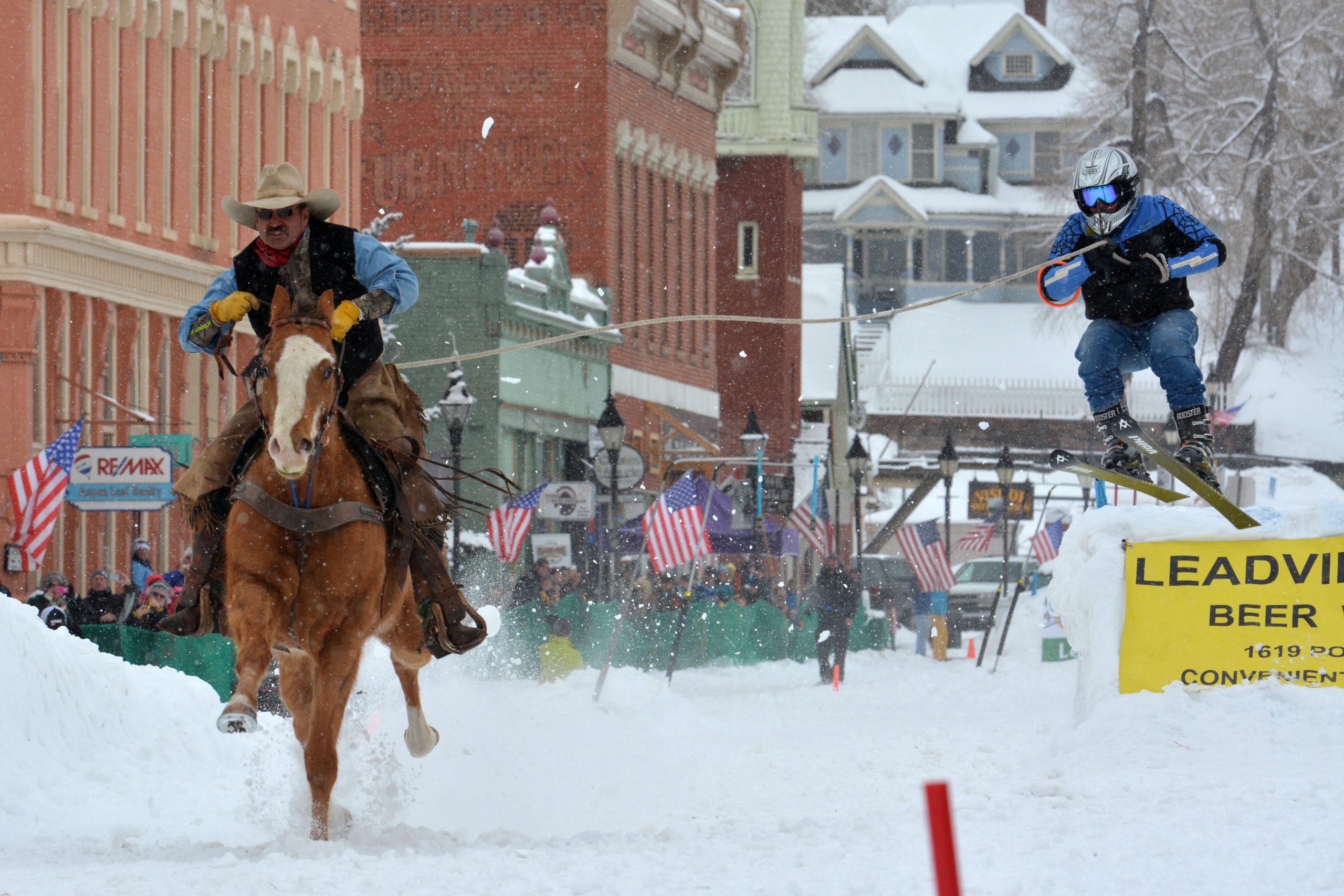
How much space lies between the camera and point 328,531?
1016cm

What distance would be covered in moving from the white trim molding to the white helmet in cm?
3388

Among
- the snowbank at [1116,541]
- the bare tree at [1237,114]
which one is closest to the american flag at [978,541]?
the bare tree at [1237,114]

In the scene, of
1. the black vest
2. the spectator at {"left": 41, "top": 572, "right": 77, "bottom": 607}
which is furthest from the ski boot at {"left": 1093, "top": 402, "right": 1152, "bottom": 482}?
the spectator at {"left": 41, "top": 572, "right": 77, "bottom": 607}

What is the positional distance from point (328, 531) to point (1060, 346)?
65.1 meters

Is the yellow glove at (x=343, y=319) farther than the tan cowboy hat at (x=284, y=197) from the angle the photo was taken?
No

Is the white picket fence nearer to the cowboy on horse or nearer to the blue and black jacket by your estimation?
the blue and black jacket

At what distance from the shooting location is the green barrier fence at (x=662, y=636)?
23656mm

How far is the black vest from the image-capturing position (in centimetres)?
1081

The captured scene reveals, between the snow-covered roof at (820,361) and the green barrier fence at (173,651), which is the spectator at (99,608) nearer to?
the green barrier fence at (173,651)

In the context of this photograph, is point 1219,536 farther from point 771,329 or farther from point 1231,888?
point 771,329

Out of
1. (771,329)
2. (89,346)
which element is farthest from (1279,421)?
(89,346)

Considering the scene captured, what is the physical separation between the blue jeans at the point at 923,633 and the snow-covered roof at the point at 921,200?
44219mm

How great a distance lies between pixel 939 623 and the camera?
116ft

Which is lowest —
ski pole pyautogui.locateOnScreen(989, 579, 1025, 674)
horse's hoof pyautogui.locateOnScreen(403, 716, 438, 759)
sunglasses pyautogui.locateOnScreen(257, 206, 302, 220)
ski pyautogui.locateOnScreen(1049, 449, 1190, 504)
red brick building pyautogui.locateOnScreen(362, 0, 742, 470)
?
ski pole pyautogui.locateOnScreen(989, 579, 1025, 674)
